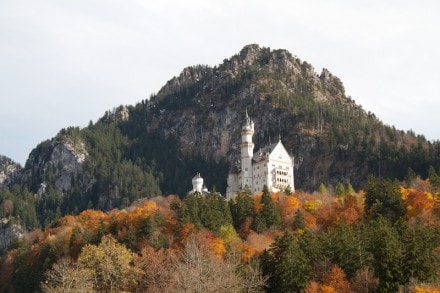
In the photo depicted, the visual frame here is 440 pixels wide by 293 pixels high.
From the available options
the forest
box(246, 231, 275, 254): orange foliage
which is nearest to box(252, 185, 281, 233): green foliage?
the forest

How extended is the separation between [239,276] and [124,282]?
15.5m

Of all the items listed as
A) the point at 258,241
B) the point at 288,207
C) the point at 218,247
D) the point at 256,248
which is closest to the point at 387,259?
the point at 256,248

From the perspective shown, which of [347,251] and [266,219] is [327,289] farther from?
[266,219]

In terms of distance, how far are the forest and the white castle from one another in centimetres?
2062

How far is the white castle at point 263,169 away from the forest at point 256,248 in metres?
20.6

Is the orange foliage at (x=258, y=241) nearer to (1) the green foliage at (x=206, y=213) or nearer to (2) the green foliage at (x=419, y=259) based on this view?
(1) the green foliage at (x=206, y=213)

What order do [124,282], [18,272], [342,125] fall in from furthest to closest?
[342,125]
[18,272]
[124,282]

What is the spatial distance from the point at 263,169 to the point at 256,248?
170 feet

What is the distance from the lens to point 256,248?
82125mm

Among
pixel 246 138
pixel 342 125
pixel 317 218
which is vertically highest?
pixel 342 125

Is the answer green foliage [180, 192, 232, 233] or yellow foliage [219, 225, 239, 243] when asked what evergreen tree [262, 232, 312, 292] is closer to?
yellow foliage [219, 225, 239, 243]

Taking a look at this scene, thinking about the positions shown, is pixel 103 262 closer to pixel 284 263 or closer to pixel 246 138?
pixel 284 263

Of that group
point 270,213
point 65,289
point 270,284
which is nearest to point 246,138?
point 270,213

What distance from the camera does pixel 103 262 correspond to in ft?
251
